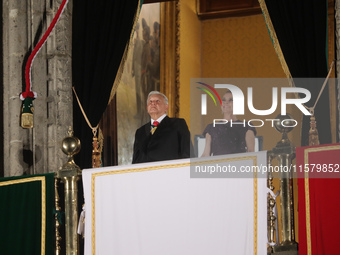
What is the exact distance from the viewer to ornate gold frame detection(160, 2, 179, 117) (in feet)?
28.6

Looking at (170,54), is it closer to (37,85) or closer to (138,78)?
(138,78)

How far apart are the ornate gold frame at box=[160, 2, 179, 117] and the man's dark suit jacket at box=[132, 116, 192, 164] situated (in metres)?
3.79

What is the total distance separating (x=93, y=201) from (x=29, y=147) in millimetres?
1758

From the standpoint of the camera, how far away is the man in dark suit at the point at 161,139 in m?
4.88

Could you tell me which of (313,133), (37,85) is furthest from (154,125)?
(313,133)

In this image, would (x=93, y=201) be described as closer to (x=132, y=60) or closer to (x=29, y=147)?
(x=29, y=147)

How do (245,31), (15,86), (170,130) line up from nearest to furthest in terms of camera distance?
(170,130)
(15,86)
(245,31)

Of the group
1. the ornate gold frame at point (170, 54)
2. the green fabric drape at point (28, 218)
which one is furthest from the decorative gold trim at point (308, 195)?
the ornate gold frame at point (170, 54)

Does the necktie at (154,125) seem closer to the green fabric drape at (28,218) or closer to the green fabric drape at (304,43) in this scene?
the green fabric drape at (28,218)

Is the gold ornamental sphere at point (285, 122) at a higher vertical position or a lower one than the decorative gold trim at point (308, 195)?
higher

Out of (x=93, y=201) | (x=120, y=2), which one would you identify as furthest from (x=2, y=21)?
(x=93, y=201)

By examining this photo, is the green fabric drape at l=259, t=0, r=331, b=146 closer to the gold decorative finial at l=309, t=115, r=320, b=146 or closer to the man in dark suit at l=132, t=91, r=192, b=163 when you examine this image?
the gold decorative finial at l=309, t=115, r=320, b=146

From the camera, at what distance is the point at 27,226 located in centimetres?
420

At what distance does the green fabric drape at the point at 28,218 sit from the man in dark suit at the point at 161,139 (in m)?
1.08
